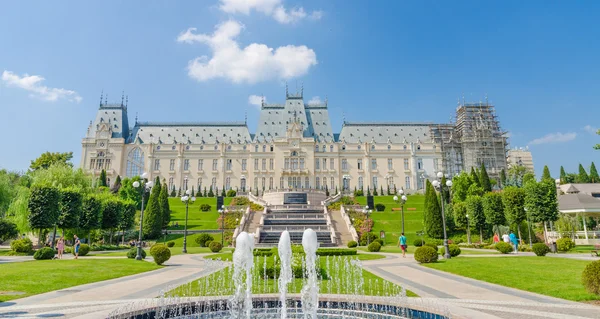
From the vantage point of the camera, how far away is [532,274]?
13820 mm

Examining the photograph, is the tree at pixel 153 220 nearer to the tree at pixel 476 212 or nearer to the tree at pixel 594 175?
the tree at pixel 476 212

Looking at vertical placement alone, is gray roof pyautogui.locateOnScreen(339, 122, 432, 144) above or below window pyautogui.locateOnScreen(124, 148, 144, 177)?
above

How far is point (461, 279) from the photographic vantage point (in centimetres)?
1389

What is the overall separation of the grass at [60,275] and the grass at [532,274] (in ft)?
49.6

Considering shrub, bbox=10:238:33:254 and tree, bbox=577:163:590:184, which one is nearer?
shrub, bbox=10:238:33:254

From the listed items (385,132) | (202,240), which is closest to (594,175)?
(385,132)

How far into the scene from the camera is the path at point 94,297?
26.9 feet

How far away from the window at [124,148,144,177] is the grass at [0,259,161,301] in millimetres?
66222

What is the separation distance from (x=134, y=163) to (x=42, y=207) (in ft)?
188

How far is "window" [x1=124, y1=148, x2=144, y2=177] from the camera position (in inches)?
3140

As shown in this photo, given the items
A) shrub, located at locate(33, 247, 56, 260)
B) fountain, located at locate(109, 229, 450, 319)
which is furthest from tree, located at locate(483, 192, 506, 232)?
shrub, located at locate(33, 247, 56, 260)

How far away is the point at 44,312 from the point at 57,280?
6043mm

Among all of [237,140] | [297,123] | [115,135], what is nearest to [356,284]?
[297,123]

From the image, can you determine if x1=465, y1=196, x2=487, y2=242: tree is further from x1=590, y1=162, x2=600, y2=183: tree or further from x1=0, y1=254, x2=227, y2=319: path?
x1=590, y1=162, x2=600, y2=183: tree
